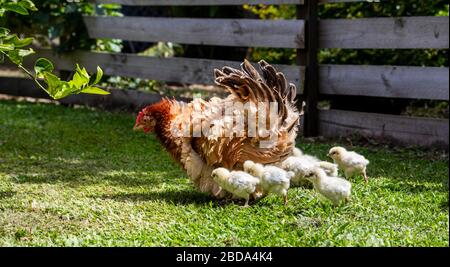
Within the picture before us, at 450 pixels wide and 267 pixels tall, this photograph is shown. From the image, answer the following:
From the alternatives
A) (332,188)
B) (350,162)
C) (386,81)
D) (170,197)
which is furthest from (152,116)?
(386,81)

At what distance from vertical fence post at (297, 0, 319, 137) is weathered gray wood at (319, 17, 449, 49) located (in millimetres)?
109

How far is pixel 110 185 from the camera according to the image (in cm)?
548

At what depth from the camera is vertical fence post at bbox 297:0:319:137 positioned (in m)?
7.68

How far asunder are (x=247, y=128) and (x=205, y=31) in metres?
3.97

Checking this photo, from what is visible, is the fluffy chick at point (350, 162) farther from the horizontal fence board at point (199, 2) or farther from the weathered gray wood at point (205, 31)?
the horizontal fence board at point (199, 2)

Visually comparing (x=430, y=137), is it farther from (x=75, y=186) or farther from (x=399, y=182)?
(x=75, y=186)

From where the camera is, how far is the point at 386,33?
283 inches

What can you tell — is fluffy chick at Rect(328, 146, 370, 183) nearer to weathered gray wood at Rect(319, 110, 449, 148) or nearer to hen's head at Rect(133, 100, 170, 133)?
hen's head at Rect(133, 100, 170, 133)

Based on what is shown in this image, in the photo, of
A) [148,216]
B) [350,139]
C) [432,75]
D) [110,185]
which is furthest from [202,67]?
[148,216]

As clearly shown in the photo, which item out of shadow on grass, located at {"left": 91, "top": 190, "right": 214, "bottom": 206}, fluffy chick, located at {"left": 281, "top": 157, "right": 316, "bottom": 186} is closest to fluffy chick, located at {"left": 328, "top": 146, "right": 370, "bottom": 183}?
fluffy chick, located at {"left": 281, "top": 157, "right": 316, "bottom": 186}

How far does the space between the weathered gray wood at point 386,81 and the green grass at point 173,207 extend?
610 millimetres

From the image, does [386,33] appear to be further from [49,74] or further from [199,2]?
[49,74]

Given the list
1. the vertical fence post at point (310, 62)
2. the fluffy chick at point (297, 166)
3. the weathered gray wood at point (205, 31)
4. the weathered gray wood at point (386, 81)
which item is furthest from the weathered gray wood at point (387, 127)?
the fluffy chick at point (297, 166)

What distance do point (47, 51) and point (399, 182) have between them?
256 inches
